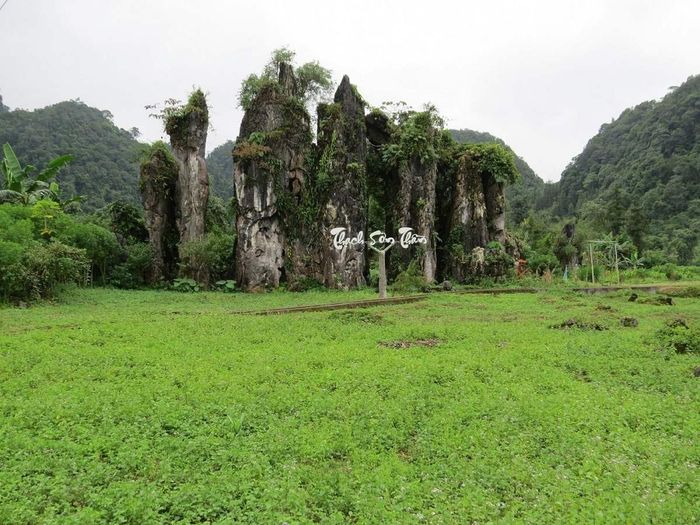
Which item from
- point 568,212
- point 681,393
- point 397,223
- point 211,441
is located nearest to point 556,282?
point 397,223

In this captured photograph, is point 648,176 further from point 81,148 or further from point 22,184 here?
point 22,184

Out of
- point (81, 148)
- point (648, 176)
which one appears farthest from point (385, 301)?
point (648, 176)

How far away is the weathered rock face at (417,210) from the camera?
27.7 metres

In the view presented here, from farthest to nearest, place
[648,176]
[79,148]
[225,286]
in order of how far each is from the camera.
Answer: [648,176], [79,148], [225,286]

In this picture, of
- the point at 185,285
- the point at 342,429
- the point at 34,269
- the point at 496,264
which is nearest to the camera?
the point at 342,429

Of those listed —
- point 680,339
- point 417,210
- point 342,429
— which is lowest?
point 342,429

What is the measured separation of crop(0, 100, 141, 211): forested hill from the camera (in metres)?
41.1

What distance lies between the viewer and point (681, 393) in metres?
7.09

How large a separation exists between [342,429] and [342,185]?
20.9 m

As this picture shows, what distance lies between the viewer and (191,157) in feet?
86.2

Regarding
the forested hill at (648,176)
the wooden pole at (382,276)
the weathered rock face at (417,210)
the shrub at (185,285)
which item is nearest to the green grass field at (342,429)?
the wooden pole at (382,276)

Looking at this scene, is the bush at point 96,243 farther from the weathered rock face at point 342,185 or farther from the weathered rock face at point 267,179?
the weathered rock face at point 342,185

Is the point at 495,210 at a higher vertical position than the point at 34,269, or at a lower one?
higher

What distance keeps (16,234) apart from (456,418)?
54.9ft
